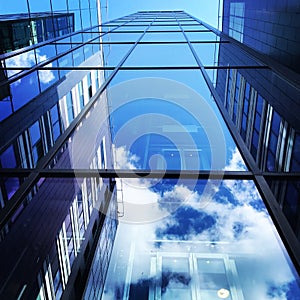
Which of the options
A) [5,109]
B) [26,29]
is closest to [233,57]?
[5,109]

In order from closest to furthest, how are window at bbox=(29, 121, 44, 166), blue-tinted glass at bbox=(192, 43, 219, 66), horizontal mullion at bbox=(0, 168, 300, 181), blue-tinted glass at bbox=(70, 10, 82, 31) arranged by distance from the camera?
horizontal mullion at bbox=(0, 168, 300, 181) < window at bbox=(29, 121, 44, 166) < blue-tinted glass at bbox=(192, 43, 219, 66) < blue-tinted glass at bbox=(70, 10, 82, 31)

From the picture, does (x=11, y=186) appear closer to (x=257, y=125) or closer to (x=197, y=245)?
(x=197, y=245)

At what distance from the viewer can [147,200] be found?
172 inches

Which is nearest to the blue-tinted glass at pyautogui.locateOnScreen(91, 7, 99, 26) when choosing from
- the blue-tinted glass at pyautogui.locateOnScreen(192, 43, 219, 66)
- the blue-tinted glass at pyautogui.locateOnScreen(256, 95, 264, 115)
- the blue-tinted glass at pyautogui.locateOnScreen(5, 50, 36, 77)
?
the blue-tinted glass at pyautogui.locateOnScreen(192, 43, 219, 66)

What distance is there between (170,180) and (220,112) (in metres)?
2.57

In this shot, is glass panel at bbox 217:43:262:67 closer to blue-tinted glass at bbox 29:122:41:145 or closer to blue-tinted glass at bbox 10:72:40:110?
blue-tinted glass at bbox 10:72:40:110

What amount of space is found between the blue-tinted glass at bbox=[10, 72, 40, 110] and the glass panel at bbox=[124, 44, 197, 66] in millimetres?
2788

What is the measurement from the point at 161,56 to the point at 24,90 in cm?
448

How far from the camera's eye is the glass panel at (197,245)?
324 centimetres

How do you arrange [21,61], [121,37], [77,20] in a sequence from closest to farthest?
1. [21,61]
2. [121,37]
3. [77,20]

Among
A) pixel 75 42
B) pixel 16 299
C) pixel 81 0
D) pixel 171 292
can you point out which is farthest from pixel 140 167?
pixel 81 0

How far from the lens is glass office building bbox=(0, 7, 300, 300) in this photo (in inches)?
133

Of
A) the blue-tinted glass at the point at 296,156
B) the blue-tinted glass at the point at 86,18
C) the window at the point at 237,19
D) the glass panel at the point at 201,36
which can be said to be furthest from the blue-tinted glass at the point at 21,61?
the window at the point at 237,19

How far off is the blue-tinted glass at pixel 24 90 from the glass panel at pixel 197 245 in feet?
14.7
